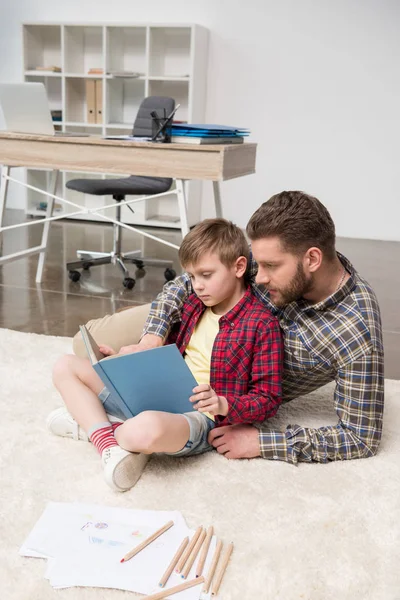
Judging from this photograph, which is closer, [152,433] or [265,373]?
[152,433]

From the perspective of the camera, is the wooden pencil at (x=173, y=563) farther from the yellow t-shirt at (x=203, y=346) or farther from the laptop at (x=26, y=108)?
the laptop at (x=26, y=108)

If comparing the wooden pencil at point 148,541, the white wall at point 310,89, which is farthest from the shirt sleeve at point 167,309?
the white wall at point 310,89

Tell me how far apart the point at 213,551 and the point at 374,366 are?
0.57 meters

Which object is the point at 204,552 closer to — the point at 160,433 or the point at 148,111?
the point at 160,433

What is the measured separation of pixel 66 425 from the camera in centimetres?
167

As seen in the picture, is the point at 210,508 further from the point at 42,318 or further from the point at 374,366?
the point at 42,318

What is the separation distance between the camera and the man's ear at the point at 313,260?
58.8 inches

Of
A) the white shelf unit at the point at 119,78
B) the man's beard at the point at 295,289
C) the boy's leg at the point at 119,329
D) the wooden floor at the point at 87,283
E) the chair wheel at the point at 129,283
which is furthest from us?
the white shelf unit at the point at 119,78

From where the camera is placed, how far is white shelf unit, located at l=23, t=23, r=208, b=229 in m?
5.13

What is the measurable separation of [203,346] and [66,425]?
1.35ft

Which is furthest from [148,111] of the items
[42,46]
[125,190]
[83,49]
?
[42,46]

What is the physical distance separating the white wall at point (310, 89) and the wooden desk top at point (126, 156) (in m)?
2.54

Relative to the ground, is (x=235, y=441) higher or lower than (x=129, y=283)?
higher

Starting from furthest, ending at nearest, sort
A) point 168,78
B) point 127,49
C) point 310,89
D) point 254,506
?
1. point 127,49
2. point 310,89
3. point 168,78
4. point 254,506
